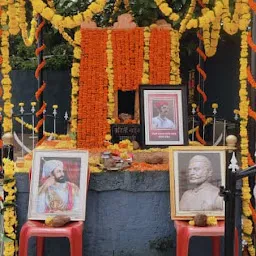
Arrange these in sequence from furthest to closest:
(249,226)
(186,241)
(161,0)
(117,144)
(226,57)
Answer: (226,57), (117,144), (161,0), (249,226), (186,241)

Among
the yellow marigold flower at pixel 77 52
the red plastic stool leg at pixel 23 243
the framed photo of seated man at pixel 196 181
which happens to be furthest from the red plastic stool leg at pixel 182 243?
the yellow marigold flower at pixel 77 52

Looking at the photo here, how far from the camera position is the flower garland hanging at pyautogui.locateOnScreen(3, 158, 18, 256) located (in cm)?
388

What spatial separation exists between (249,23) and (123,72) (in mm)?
1981

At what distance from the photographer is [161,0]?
15.5 feet

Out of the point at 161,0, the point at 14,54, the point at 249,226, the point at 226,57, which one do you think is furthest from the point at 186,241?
the point at 14,54

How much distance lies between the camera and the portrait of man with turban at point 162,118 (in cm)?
520

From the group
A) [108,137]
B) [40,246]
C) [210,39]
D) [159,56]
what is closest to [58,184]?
[40,246]

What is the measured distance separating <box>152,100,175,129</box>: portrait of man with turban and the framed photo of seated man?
140 cm

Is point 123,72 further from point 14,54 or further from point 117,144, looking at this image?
point 14,54

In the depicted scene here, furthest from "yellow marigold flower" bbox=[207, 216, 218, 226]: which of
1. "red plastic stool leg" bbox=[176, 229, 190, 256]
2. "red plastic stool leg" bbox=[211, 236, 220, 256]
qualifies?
"red plastic stool leg" bbox=[211, 236, 220, 256]

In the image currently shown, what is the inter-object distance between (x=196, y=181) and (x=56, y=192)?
3.49 ft

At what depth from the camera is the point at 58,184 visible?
3736 mm

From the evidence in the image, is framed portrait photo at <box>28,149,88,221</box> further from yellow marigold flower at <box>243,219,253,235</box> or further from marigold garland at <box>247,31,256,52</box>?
marigold garland at <box>247,31,256,52</box>

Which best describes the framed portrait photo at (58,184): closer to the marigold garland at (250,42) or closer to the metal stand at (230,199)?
the metal stand at (230,199)
